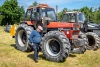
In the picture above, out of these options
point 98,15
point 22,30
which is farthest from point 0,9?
point 22,30

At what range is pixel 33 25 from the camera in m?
10.4

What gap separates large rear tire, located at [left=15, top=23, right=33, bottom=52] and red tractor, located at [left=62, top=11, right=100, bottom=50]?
3.58m

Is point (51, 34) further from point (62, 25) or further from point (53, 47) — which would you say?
point (62, 25)

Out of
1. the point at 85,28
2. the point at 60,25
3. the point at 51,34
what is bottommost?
the point at 85,28

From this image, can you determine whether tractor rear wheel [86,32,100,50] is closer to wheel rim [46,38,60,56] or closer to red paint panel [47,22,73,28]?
red paint panel [47,22,73,28]

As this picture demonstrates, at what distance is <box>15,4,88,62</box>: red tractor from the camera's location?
815 cm

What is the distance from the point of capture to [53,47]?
872cm

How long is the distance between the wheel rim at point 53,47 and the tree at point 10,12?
155 ft

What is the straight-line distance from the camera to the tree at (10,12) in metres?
55.0

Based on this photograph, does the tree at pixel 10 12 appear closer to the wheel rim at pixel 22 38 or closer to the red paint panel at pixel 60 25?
the wheel rim at pixel 22 38

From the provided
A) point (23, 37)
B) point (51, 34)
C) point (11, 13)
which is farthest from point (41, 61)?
point (11, 13)

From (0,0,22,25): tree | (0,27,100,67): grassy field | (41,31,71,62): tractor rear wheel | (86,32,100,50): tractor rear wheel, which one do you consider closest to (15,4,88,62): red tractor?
(41,31,71,62): tractor rear wheel

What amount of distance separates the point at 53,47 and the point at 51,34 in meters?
0.63

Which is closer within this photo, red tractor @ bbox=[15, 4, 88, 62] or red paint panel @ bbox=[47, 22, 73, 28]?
red tractor @ bbox=[15, 4, 88, 62]
